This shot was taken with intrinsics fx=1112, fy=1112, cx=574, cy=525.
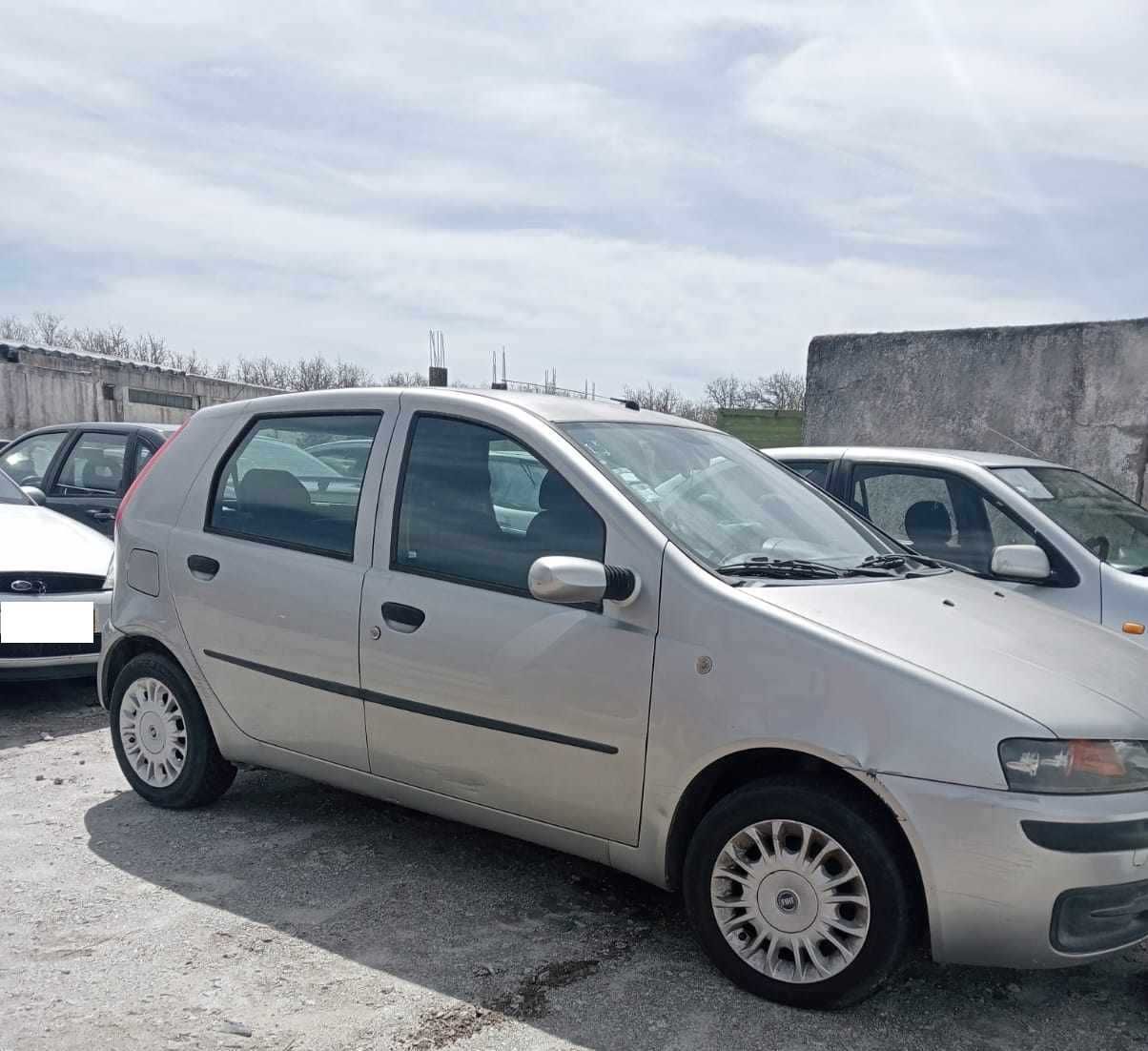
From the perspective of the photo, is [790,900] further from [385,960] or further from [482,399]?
[482,399]

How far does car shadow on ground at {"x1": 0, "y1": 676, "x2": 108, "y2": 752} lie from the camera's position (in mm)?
5840

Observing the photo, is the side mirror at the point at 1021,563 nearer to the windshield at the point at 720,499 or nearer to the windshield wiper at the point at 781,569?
the windshield at the point at 720,499

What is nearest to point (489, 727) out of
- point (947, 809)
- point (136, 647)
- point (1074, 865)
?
point (947, 809)

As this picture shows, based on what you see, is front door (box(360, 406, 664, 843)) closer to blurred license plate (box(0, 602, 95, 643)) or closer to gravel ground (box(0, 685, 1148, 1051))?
gravel ground (box(0, 685, 1148, 1051))

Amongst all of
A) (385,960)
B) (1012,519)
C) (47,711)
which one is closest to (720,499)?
(385,960)

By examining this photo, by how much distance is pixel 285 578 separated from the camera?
13.2ft

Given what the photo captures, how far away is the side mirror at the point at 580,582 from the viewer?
3.16 meters

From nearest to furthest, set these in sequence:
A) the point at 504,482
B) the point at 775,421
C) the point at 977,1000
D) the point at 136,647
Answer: the point at 977,1000 → the point at 504,482 → the point at 136,647 → the point at 775,421

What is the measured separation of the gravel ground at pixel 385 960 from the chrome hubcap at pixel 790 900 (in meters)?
0.15

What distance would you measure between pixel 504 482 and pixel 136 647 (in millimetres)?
1985

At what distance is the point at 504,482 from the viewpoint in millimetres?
3721

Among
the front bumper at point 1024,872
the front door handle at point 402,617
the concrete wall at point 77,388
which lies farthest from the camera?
the concrete wall at point 77,388

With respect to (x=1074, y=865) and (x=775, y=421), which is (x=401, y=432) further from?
(x=775, y=421)

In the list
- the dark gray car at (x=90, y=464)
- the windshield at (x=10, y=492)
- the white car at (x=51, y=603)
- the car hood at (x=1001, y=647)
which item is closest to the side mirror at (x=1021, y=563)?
the car hood at (x=1001, y=647)
